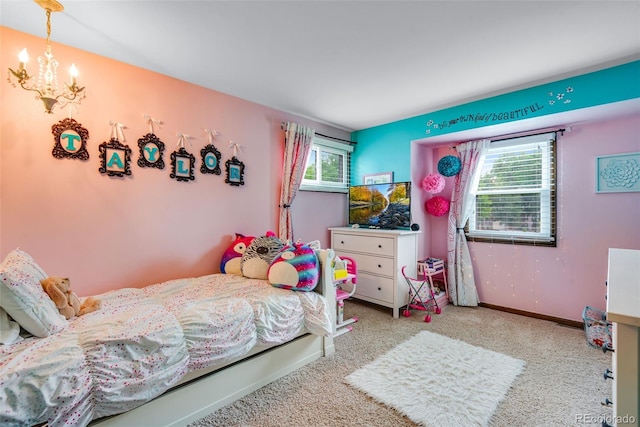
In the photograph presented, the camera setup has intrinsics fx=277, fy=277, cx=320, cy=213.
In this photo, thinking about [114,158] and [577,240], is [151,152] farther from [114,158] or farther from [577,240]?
[577,240]

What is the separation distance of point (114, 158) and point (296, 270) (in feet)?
5.58

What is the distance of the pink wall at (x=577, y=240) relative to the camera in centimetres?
261

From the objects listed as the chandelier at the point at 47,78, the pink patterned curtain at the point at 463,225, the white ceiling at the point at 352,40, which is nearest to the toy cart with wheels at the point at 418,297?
the pink patterned curtain at the point at 463,225

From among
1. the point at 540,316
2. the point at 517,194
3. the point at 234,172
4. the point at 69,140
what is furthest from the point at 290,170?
the point at 540,316

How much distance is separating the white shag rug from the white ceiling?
238 centimetres

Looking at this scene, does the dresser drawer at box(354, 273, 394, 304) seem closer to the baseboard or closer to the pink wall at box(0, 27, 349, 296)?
the baseboard

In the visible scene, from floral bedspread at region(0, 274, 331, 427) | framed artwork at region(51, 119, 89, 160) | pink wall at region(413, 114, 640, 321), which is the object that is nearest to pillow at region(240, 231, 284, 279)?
floral bedspread at region(0, 274, 331, 427)

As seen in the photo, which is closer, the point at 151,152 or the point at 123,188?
the point at 123,188

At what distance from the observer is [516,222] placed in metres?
3.24

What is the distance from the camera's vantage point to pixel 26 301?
4.27ft

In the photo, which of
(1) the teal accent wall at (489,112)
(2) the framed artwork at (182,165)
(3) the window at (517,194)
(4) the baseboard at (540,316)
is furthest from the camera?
(3) the window at (517,194)

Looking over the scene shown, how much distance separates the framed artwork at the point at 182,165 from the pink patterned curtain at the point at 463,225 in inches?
121

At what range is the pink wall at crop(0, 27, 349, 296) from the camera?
189 cm

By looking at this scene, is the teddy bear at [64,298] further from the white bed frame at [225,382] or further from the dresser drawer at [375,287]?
the dresser drawer at [375,287]
